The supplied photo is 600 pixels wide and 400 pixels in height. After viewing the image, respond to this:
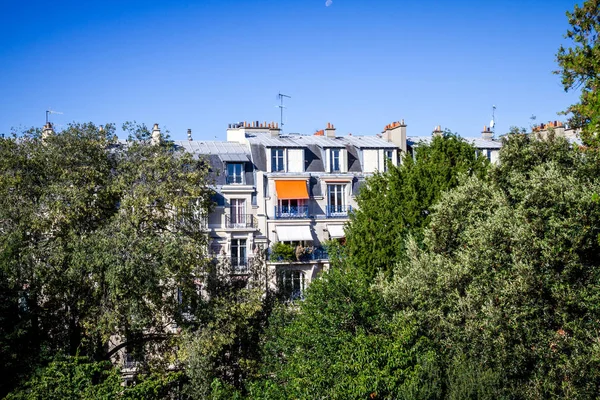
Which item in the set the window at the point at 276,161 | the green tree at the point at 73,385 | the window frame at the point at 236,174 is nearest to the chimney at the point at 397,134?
the window at the point at 276,161

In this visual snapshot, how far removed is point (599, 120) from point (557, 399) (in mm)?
8113

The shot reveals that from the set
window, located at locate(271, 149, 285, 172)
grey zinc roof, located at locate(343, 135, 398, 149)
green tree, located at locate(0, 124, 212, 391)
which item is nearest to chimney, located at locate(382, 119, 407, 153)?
grey zinc roof, located at locate(343, 135, 398, 149)

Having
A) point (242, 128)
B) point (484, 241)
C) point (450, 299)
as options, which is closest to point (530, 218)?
point (484, 241)

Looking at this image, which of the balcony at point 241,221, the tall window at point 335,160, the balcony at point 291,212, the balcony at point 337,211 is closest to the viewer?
the balcony at point 241,221

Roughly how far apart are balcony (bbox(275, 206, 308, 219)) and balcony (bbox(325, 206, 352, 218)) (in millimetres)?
1507

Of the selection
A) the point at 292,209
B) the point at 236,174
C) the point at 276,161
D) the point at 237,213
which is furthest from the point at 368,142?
the point at 237,213

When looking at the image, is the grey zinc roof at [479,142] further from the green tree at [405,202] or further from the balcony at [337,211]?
the green tree at [405,202]

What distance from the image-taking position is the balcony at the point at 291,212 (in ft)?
126

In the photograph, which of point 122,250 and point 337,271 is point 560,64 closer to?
point 337,271

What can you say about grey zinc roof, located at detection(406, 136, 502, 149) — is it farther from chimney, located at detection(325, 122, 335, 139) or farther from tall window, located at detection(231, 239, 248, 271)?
tall window, located at detection(231, 239, 248, 271)

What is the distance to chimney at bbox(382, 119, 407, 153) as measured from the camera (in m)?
42.0

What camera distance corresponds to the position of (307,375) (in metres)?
18.5

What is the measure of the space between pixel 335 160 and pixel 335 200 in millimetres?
2670

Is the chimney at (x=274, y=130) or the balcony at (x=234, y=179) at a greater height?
the chimney at (x=274, y=130)
